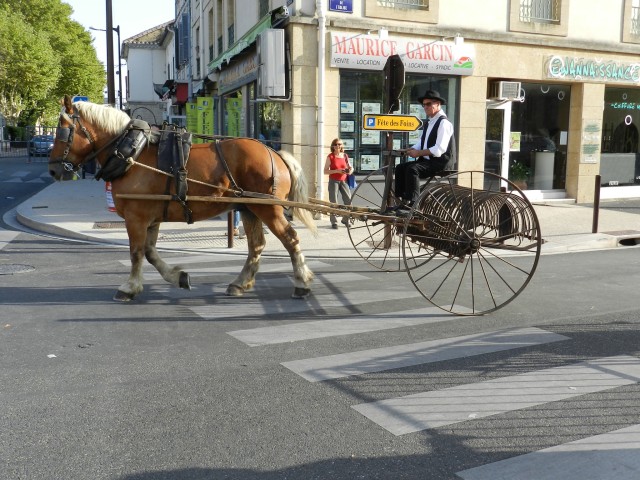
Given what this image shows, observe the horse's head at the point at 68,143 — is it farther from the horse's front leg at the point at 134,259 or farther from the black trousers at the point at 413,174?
the black trousers at the point at 413,174

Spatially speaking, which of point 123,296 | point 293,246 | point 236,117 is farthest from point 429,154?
point 236,117

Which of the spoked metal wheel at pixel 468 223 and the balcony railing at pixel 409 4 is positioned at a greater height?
the balcony railing at pixel 409 4

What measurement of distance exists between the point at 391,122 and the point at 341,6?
5.86m

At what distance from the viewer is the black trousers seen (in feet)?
24.8

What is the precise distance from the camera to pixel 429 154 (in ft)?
24.3

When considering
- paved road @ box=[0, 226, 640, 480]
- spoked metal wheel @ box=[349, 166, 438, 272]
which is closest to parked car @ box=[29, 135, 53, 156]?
spoked metal wheel @ box=[349, 166, 438, 272]

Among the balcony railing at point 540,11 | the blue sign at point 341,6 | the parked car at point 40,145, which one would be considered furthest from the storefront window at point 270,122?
the parked car at point 40,145

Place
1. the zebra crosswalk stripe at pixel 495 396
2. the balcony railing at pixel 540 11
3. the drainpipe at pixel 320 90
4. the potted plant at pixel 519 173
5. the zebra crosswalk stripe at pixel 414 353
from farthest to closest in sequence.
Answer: the potted plant at pixel 519 173 → the balcony railing at pixel 540 11 → the drainpipe at pixel 320 90 → the zebra crosswalk stripe at pixel 414 353 → the zebra crosswalk stripe at pixel 495 396

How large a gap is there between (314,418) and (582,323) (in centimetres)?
348

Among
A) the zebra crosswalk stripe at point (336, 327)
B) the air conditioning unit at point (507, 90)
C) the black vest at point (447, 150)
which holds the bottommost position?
the zebra crosswalk stripe at point (336, 327)

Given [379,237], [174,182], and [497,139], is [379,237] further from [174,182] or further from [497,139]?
[174,182]

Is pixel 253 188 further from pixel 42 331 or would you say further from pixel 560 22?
pixel 560 22

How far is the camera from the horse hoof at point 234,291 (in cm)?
754

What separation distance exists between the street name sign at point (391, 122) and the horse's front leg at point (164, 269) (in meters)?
3.17
